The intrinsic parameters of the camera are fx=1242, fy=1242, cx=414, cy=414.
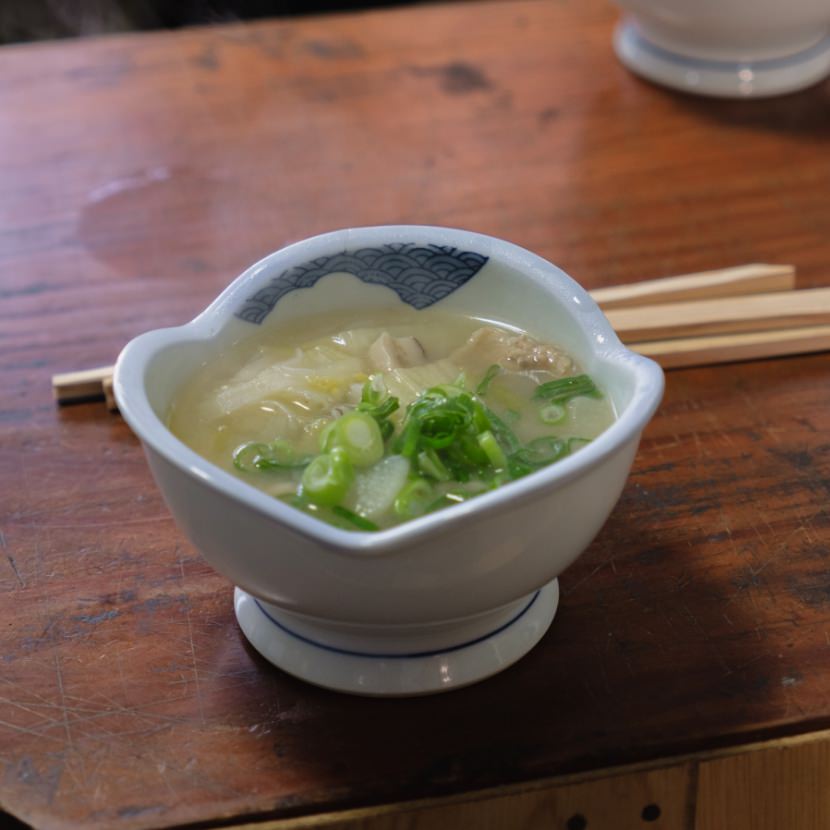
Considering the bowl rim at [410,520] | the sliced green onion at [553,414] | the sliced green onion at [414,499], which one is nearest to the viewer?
the bowl rim at [410,520]

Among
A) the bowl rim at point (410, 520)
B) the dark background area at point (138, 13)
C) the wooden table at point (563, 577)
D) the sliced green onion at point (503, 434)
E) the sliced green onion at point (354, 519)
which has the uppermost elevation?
the bowl rim at point (410, 520)

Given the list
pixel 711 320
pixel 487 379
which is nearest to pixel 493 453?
pixel 487 379

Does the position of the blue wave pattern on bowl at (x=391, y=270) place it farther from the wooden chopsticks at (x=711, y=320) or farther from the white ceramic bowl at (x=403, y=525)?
the wooden chopsticks at (x=711, y=320)

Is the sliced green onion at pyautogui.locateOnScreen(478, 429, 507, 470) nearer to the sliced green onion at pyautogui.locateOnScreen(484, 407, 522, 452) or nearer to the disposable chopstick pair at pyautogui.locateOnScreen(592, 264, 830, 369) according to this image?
the sliced green onion at pyautogui.locateOnScreen(484, 407, 522, 452)

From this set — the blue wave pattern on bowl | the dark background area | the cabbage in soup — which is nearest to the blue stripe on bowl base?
the cabbage in soup

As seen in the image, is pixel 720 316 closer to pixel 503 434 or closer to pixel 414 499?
pixel 503 434

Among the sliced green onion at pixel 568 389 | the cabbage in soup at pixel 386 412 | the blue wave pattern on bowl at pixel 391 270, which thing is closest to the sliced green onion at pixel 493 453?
the cabbage in soup at pixel 386 412

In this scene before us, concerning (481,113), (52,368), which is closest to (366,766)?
(52,368)
